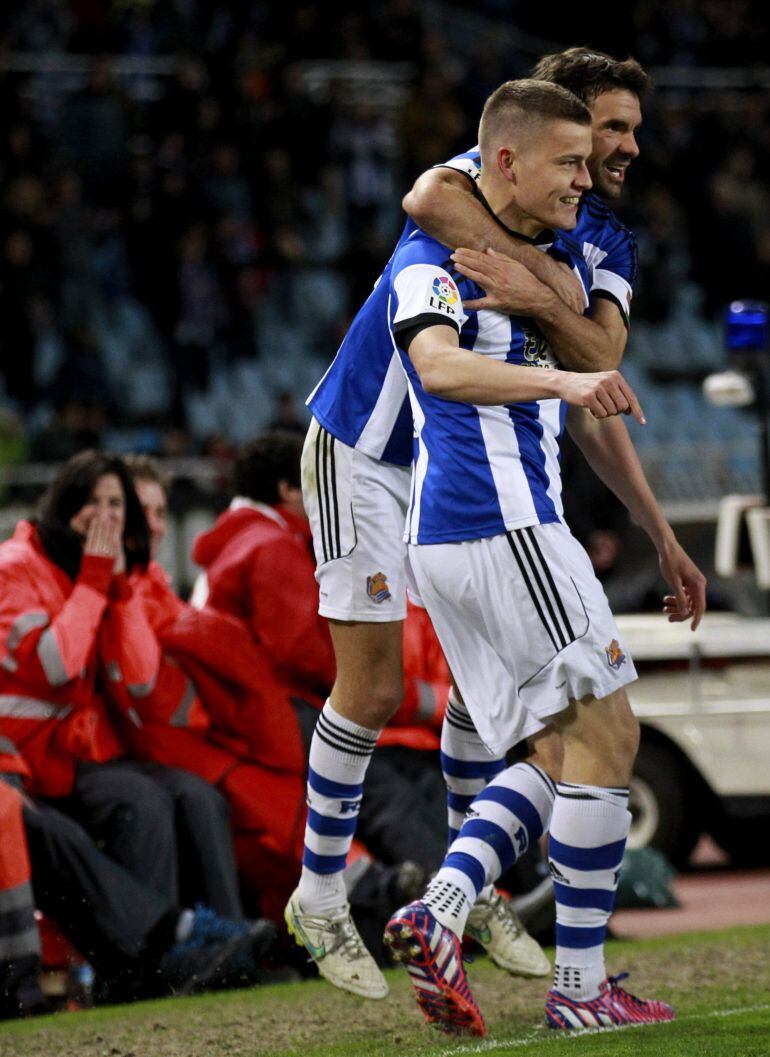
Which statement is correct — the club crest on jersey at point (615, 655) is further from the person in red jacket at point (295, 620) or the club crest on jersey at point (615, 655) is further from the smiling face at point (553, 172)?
the person in red jacket at point (295, 620)

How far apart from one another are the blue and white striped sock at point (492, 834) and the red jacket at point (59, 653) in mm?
1823

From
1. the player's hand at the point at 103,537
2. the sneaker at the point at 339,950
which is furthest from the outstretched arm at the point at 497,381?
the player's hand at the point at 103,537

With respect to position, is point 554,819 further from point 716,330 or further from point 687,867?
point 716,330

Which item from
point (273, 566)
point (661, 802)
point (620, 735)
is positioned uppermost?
point (620, 735)

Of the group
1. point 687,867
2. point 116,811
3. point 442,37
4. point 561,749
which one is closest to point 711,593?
point 687,867

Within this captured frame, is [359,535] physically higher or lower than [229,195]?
lower

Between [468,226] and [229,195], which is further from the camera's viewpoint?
[229,195]

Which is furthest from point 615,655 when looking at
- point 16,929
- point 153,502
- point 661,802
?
point 661,802

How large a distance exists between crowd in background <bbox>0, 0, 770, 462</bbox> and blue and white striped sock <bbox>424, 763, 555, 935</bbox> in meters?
7.63

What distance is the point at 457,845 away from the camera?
4.54 meters

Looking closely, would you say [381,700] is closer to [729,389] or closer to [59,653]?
[59,653]

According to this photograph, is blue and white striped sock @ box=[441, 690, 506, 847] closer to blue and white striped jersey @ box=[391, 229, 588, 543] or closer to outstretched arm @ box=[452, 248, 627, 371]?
blue and white striped jersey @ box=[391, 229, 588, 543]

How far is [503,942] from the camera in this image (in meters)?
4.92

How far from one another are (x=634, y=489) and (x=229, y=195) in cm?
1119
